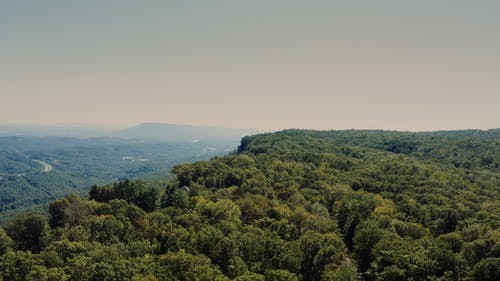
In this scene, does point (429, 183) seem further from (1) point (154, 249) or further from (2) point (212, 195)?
(1) point (154, 249)

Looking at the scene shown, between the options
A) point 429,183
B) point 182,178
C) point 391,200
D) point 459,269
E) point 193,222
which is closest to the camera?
point 459,269

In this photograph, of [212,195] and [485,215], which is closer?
[485,215]

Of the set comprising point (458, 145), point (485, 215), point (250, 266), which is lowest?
point (250, 266)

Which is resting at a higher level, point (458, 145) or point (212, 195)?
point (458, 145)

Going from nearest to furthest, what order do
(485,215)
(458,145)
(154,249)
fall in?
(154,249) < (485,215) < (458,145)

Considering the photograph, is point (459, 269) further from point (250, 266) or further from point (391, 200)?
point (391, 200)

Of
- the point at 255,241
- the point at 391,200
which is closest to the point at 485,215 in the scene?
the point at 391,200
